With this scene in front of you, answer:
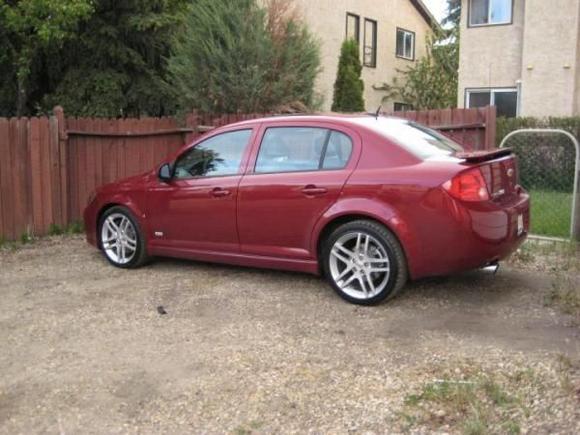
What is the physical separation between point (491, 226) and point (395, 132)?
3.82 ft

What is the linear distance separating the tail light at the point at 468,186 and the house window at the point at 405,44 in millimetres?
22888

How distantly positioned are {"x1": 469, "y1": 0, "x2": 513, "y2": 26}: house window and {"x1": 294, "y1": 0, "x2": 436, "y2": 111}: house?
456 centimetres

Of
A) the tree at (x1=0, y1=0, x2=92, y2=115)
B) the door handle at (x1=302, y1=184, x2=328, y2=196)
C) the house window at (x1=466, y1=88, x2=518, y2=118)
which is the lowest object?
the door handle at (x1=302, y1=184, x2=328, y2=196)

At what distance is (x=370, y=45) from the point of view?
25.5 metres

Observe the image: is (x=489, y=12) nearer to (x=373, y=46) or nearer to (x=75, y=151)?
(x=373, y=46)

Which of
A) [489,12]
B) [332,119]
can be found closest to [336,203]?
[332,119]

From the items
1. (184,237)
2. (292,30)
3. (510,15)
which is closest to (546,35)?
(510,15)

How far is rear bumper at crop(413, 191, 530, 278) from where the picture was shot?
5457 mm

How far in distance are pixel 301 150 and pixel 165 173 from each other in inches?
63.5

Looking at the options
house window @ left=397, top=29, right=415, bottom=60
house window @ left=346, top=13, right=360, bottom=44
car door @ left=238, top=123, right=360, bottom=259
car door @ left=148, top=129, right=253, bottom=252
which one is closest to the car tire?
car door @ left=148, top=129, right=253, bottom=252

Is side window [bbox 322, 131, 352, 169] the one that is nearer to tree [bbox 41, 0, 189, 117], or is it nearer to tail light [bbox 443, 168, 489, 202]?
tail light [bbox 443, 168, 489, 202]

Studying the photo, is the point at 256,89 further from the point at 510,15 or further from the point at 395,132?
the point at 510,15

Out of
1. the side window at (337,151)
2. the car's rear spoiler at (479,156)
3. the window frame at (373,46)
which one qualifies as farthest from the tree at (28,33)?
the window frame at (373,46)

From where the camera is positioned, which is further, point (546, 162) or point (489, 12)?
point (489, 12)
